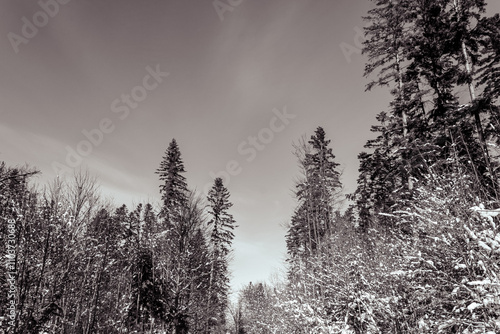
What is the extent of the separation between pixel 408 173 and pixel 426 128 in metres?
3.31

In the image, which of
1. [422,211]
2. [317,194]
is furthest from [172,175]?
[422,211]

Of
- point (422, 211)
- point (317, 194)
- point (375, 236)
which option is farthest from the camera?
Result: point (317, 194)

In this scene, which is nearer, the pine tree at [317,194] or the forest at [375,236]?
the forest at [375,236]

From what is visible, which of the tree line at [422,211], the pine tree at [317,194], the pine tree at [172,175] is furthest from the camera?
the pine tree at [172,175]

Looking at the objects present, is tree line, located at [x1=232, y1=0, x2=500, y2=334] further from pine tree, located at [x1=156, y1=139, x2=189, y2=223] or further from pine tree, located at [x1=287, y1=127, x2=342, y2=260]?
pine tree, located at [x1=156, y1=139, x2=189, y2=223]

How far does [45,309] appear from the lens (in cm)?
982

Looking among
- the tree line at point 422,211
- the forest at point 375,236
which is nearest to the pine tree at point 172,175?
the forest at point 375,236

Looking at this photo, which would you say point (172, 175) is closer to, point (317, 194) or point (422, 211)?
point (317, 194)

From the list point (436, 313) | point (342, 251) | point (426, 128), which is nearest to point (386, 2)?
point (426, 128)

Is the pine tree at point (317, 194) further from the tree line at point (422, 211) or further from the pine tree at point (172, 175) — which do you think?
the pine tree at point (172, 175)

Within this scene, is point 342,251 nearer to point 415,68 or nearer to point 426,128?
point 426,128

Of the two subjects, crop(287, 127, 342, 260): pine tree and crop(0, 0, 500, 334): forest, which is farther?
crop(287, 127, 342, 260): pine tree

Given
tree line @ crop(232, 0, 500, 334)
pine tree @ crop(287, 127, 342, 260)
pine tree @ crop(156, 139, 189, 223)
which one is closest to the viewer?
tree line @ crop(232, 0, 500, 334)

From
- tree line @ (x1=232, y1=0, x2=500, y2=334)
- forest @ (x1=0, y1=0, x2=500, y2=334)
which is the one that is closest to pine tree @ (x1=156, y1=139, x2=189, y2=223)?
forest @ (x1=0, y1=0, x2=500, y2=334)
